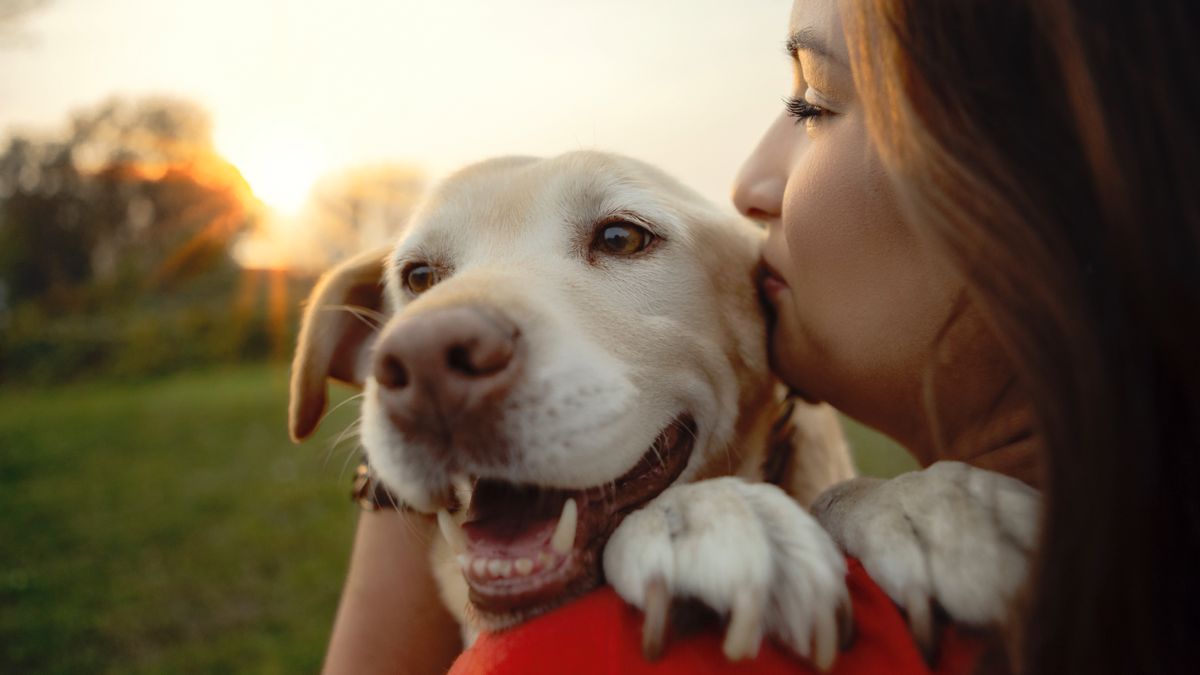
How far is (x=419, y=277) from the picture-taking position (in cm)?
256

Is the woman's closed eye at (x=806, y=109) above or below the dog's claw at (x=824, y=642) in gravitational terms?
above

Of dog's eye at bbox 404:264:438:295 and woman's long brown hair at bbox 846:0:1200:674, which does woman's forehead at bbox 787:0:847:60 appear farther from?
dog's eye at bbox 404:264:438:295

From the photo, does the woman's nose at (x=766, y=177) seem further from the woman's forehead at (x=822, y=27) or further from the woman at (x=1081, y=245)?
the woman at (x=1081, y=245)

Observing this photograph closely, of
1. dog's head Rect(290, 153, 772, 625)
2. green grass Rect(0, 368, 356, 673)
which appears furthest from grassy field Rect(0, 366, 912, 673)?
dog's head Rect(290, 153, 772, 625)

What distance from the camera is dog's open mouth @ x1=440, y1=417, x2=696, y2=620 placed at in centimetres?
162

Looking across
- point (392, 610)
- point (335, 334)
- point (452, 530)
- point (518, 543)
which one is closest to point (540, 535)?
point (518, 543)

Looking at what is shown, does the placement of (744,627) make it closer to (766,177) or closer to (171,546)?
(766,177)

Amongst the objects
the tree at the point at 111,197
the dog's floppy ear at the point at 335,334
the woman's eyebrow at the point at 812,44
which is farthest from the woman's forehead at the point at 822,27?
the tree at the point at 111,197

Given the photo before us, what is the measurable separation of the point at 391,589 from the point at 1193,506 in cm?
202

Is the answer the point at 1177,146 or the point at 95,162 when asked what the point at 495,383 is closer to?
the point at 1177,146

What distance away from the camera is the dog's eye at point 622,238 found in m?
2.34

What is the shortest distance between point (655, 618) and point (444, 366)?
651mm

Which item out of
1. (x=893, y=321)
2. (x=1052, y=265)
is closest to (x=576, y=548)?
(x=893, y=321)

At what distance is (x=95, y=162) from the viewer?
109ft
